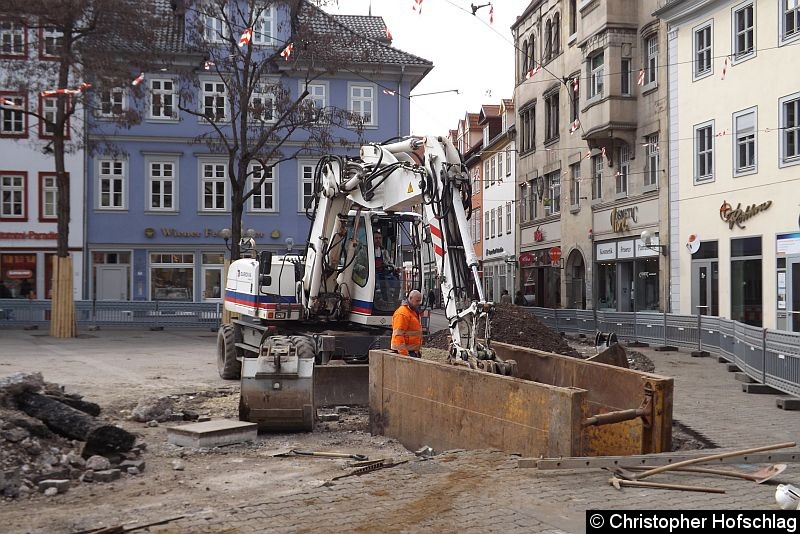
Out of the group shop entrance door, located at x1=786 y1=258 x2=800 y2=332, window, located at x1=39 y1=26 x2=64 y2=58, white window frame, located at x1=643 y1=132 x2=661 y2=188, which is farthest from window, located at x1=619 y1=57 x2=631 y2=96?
window, located at x1=39 y1=26 x2=64 y2=58

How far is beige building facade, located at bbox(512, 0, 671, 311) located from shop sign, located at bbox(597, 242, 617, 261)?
0.05m

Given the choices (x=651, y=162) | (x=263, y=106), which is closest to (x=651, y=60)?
(x=651, y=162)

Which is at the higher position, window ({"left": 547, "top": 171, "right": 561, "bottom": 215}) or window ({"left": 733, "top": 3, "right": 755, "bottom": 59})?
window ({"left": 733, "top": 3, "right": 755, "bottom": 59})

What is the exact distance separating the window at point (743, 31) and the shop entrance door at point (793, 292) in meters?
Result: 5.91

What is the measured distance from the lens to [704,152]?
2700 cm

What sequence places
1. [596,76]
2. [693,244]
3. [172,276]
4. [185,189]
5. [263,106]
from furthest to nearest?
[172,276]
[185,189]
[596,76]
[263,106]
[693,244]

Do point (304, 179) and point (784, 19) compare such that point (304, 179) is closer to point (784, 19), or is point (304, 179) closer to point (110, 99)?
point (110, 99)

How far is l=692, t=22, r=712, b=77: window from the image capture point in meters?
26.8

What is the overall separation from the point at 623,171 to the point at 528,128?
36.1 ft

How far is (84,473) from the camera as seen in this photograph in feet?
28.1

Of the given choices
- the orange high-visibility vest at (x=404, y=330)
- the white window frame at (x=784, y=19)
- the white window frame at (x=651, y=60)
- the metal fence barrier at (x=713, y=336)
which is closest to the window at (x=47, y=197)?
the metal fence barrier at (x=713, y=336)

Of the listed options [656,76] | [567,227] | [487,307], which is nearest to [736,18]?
[656,76]

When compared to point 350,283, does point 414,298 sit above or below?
below

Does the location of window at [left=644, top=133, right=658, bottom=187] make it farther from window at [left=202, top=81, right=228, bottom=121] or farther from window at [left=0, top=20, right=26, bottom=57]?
window at [left=0, top=20, right=26, bottom=57]
